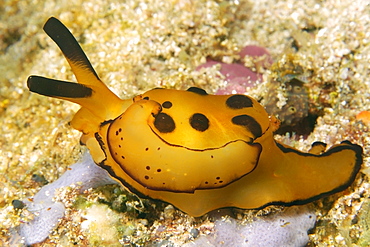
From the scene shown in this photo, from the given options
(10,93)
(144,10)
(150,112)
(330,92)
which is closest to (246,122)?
(150,112)

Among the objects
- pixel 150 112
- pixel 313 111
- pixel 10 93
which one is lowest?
pixel 10 93

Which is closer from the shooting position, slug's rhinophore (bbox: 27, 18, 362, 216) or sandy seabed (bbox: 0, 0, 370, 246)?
slug's rhinophore (bbox: 27, 18, 362, 216)

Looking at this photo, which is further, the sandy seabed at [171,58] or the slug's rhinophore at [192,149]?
the sandy seabed at [171,58]

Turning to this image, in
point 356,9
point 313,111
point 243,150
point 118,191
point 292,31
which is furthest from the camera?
point 292,31

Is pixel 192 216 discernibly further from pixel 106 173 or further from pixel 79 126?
pixel 79 126

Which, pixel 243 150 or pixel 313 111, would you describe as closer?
pixel 243 150

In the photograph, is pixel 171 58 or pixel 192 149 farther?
pixel 171 58

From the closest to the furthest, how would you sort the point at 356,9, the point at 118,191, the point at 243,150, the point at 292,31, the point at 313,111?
1. the point at 243,150
2. the point at 118,191
3. the point at 313,111
4. the point at 356,9
5. the point at 292,31

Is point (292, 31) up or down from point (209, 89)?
up
